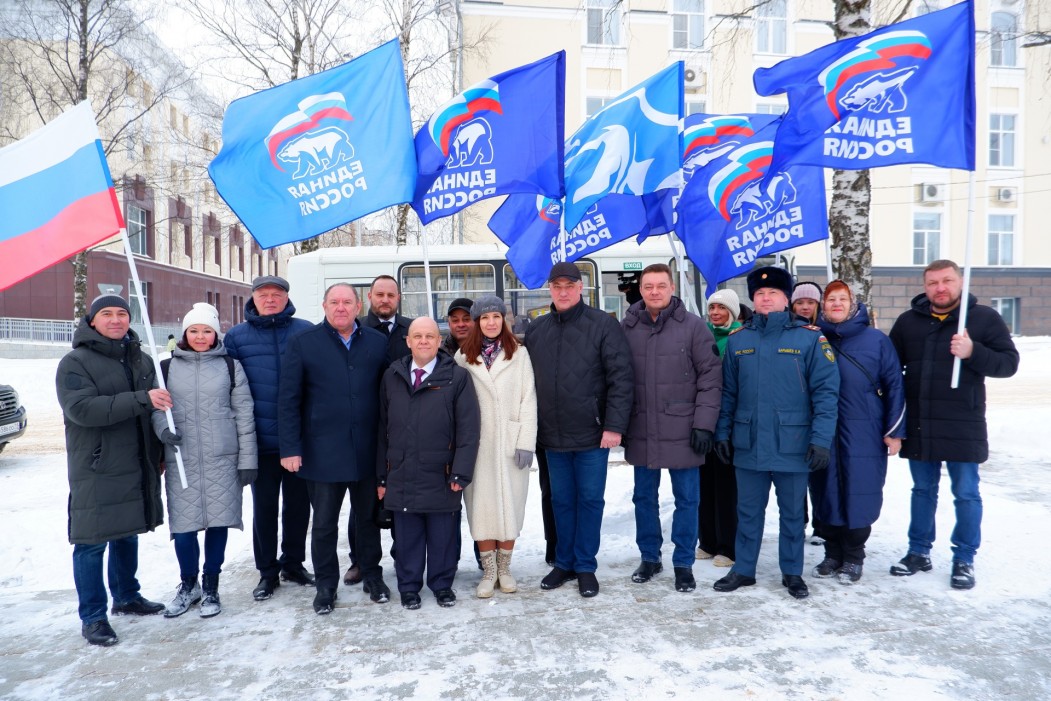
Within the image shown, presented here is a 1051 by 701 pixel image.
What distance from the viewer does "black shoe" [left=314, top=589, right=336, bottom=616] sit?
4.30m

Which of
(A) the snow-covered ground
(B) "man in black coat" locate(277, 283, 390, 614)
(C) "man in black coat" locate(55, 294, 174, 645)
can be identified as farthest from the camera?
(B) "man in black coat" locate(277, 283, 390, 614)

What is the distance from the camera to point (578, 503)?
4715 mm

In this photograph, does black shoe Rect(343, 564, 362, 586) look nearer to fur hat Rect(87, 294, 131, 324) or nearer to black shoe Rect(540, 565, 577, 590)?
black shoe Rect(540, 565, 577, 590)

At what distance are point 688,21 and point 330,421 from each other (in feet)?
82.2

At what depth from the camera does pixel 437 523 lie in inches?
176

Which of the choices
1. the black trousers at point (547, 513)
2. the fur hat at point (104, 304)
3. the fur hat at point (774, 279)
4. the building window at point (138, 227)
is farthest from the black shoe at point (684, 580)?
the building window at point (138, 227)

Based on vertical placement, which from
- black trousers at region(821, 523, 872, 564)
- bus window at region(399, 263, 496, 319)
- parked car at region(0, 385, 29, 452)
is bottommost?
black trousers at region(821, 523, 872, 564)

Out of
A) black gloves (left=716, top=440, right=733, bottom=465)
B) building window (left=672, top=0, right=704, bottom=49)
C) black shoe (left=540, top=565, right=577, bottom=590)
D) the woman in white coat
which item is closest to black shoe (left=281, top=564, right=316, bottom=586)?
the woman in white coat

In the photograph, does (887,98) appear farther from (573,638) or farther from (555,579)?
(573,638)

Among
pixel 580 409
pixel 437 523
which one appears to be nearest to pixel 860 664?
pixel 580 409

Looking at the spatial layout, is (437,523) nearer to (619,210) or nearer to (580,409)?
(580,409)

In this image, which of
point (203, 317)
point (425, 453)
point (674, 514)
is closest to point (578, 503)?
point (674, 514)

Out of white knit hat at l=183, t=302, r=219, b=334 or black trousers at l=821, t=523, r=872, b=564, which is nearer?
white knit hat at l=183, t=302, r=219, b=334

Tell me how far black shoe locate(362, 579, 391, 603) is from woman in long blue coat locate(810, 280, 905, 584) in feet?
9.81
